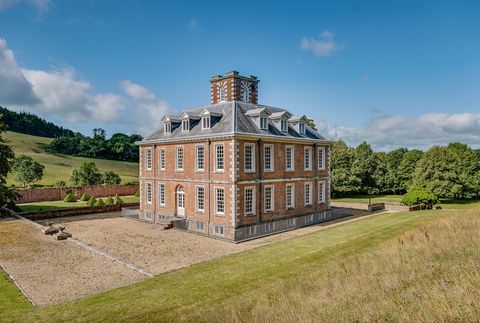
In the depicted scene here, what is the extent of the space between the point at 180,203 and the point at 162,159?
5172mm

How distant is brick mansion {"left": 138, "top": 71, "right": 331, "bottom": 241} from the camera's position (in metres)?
26.3

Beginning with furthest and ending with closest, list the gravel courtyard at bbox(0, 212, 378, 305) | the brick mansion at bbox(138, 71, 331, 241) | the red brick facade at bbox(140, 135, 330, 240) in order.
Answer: the brick mansion at bbox(138, 71, 331, 241), the red brick facade at bbox(140, 135, 330, 240), the gravel courtyard at bbox(0, 212, 378, 305)

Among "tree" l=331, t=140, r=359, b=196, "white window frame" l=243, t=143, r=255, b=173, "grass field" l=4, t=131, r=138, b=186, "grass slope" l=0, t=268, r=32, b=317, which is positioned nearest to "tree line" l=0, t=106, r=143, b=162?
"grass field" l=4, t=131, r=138, b=186

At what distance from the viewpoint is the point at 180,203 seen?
101 feet

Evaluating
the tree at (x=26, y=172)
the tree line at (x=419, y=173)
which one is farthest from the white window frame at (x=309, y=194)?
the tree at (x=26, y=172)

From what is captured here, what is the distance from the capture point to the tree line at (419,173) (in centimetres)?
5247

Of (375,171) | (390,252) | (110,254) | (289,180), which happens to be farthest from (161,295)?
(375,171)

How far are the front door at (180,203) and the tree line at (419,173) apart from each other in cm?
3390

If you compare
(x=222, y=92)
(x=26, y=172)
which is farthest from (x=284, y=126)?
(x=26, y=172)

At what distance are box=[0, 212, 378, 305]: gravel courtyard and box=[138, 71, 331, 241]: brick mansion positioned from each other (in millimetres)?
1838

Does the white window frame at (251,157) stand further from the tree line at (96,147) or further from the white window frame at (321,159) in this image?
the tree line at (96,147)

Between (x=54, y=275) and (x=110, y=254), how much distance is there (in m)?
4.27

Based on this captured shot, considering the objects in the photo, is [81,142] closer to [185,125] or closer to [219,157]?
[185,125]

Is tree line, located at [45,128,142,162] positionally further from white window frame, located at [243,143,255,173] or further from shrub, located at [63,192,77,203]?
white window frame, located at [243,143,255,173]
